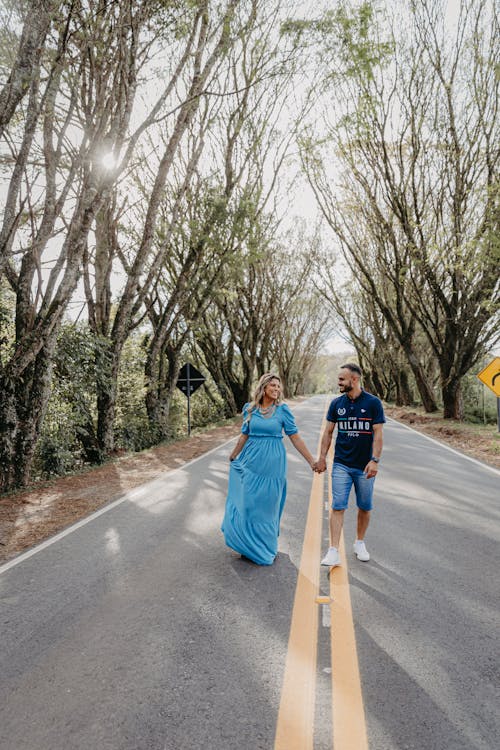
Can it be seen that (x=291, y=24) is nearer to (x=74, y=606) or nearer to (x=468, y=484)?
(x=468, y=484)

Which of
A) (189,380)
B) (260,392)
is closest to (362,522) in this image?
(260,392)

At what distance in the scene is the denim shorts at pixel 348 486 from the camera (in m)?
4.83

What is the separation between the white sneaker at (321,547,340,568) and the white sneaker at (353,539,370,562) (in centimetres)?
27

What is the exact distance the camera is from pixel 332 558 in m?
4.61

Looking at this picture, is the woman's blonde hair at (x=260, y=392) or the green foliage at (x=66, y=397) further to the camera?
the green foliage at (x=66, y=397)

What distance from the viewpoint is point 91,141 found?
10680 millimetres

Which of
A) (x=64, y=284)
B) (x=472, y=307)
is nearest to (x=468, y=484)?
(x=64, y=284)

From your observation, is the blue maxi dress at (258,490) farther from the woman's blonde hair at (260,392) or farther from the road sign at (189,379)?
the road sign at (189,379)

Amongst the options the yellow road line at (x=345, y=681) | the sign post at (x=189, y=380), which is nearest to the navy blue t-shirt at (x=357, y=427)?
the yellow road line at (x=345, y=681)

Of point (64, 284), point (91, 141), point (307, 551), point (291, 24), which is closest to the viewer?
point (307, 551)

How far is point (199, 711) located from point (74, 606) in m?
1.74

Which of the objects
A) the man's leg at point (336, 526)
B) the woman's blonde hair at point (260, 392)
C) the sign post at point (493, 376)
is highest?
the sign post at point (493, 376)

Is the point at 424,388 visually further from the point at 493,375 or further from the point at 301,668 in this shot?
the point at 301,668

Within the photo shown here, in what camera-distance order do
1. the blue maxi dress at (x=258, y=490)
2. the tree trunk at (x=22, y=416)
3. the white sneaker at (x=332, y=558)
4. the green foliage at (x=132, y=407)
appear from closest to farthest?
the white sneaker at (x=332, y=558)
the blue maxi dress at (x=258, y=490)
the tree trunk at (x=22, y=416)
the green foliage at (x=132, y=407)
